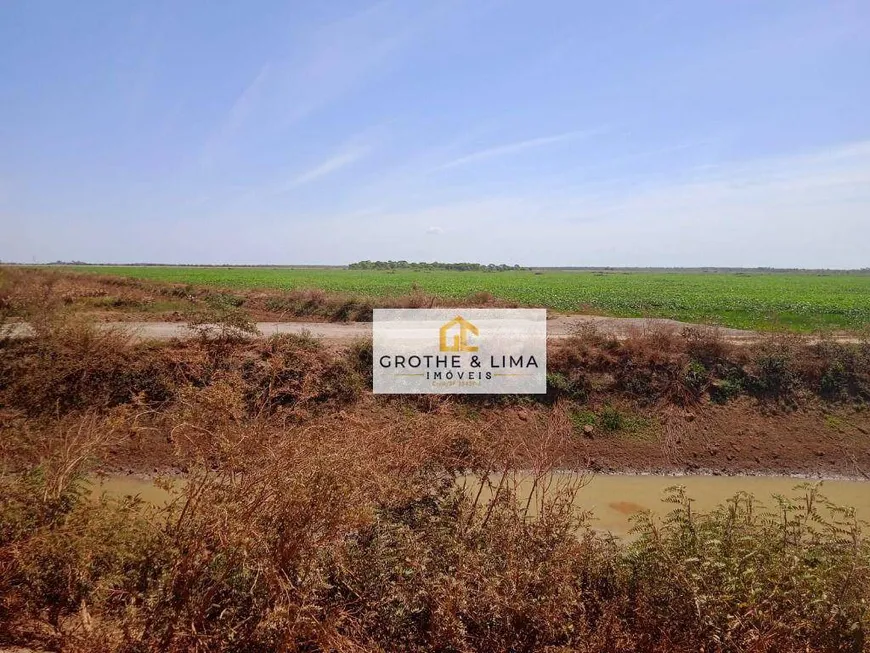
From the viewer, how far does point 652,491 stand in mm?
10391

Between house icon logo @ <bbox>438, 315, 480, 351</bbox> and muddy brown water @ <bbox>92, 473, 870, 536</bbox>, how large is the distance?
4.44m

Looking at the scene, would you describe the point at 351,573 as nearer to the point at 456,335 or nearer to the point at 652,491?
the point at 652,491

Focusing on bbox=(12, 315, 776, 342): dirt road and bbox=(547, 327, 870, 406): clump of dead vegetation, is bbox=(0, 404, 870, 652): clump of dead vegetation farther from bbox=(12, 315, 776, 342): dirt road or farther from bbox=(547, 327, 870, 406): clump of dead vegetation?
bbox=(12, 315, 776, 342): dirt road

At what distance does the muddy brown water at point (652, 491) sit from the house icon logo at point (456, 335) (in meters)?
4.44

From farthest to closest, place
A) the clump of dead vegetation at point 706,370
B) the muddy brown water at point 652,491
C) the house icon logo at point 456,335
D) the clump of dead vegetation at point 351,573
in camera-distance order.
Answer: the house icon logo at point 456,335, the clump of dead vegetation at point 706,370, the muddy brown water at point 652,491, the clump of dead vegetation at point 351,573

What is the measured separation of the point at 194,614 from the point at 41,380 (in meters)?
10.7

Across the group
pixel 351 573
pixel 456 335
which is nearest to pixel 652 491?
pixel 456 335

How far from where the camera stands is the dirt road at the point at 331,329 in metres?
14.3

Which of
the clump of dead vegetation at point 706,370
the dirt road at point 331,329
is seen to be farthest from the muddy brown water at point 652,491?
the dirt road at point 331,329

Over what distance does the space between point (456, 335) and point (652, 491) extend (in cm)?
645

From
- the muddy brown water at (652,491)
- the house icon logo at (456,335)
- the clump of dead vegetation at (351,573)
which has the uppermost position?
the house icon logo at (456,335)

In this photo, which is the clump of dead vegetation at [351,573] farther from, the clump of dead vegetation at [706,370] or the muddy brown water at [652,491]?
the clump of dead vegetation at [706,370]

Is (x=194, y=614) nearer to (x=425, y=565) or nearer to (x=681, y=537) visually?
(x=425, y=565)

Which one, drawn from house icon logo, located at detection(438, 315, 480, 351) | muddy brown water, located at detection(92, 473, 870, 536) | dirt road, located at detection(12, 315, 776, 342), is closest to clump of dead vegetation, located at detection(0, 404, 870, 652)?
muddy brown water, located at detection(92, 473, 870, 536)
